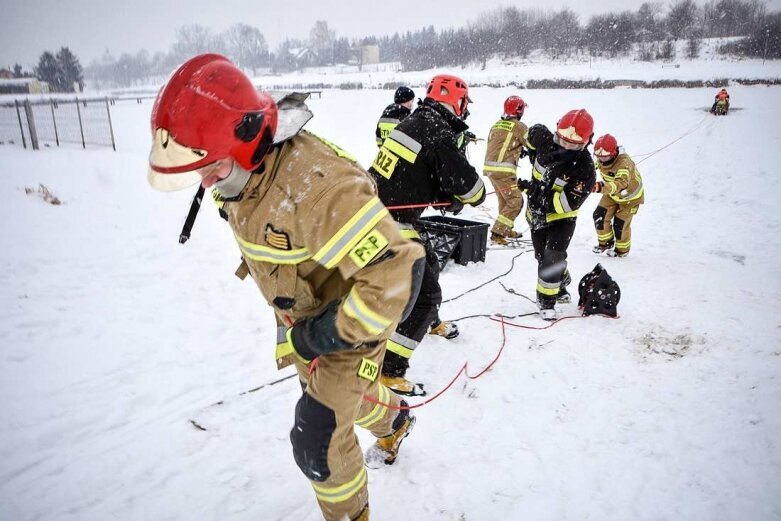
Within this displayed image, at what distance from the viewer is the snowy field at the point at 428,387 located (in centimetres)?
254

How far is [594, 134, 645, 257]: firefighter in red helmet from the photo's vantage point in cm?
650

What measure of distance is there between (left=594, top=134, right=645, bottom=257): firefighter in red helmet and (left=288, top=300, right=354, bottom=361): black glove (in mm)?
5787

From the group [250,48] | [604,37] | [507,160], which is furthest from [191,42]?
[507,160]

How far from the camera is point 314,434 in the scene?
182 centimetres

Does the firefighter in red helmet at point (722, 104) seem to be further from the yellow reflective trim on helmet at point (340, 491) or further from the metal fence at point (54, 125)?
the metal fence at point (54, 125)

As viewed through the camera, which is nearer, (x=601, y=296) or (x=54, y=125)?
(x=601, y=296)

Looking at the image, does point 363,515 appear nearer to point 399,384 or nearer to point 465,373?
point 399,384

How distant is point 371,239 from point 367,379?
0.70 m

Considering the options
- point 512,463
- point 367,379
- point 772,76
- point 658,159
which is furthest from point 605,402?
point 772,76

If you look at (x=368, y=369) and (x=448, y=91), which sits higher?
(x=448, y=91)

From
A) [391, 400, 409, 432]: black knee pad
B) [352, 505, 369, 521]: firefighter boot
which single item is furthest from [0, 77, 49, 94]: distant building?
[352, 505, 369, 521]: firefighter boot

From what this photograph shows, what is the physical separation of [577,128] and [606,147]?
2.68 m

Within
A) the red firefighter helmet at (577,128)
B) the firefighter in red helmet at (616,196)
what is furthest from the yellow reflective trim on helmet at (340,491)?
the firefighter in red helmet at (616,196)

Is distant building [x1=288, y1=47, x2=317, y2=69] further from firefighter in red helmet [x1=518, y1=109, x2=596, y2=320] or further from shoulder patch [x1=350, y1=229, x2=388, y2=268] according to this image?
shoulder patch [x1=350, y1=229, x2=388, y2=268]
